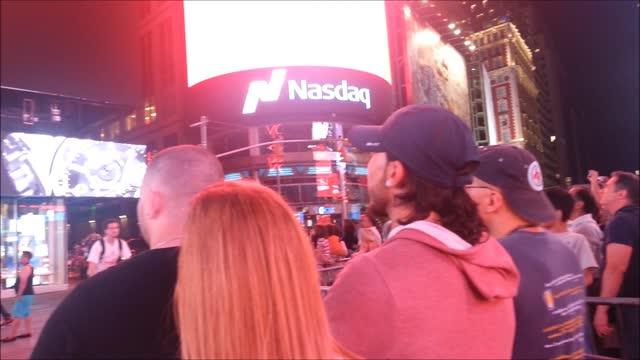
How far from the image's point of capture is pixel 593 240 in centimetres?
574

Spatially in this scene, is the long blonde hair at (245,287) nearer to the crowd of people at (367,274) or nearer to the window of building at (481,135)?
the crowd of people at (367,274)

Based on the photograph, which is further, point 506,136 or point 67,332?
point 506,136

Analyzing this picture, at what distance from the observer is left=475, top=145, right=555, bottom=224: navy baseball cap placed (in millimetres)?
2350

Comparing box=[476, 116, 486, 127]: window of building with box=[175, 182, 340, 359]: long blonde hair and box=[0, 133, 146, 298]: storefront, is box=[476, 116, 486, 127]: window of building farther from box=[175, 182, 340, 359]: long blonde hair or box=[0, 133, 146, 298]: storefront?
box=[175, 182, 340, 359]: long blonde hair

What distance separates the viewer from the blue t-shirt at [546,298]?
6.53 ft

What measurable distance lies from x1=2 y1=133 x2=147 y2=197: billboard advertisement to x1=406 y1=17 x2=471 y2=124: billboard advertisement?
24953 mm

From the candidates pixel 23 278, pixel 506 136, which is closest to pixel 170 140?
pixel 23 278

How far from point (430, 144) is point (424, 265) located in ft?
1.30

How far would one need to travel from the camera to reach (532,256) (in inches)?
83.8

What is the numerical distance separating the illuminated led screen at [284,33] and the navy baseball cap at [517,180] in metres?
21.6

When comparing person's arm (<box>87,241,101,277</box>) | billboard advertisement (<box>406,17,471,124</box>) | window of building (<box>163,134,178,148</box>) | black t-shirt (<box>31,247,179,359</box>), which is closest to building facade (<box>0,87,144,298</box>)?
person's arm (<box>87,241,101,277</box>)

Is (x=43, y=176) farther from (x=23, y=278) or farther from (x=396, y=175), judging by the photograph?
(x=396, y=175)

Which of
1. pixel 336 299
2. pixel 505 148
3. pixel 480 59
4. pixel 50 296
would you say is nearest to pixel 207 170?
pixel 336 299

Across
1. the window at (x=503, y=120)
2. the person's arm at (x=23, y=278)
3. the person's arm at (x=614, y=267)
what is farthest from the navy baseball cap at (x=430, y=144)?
the window at (x=503, y=120)
